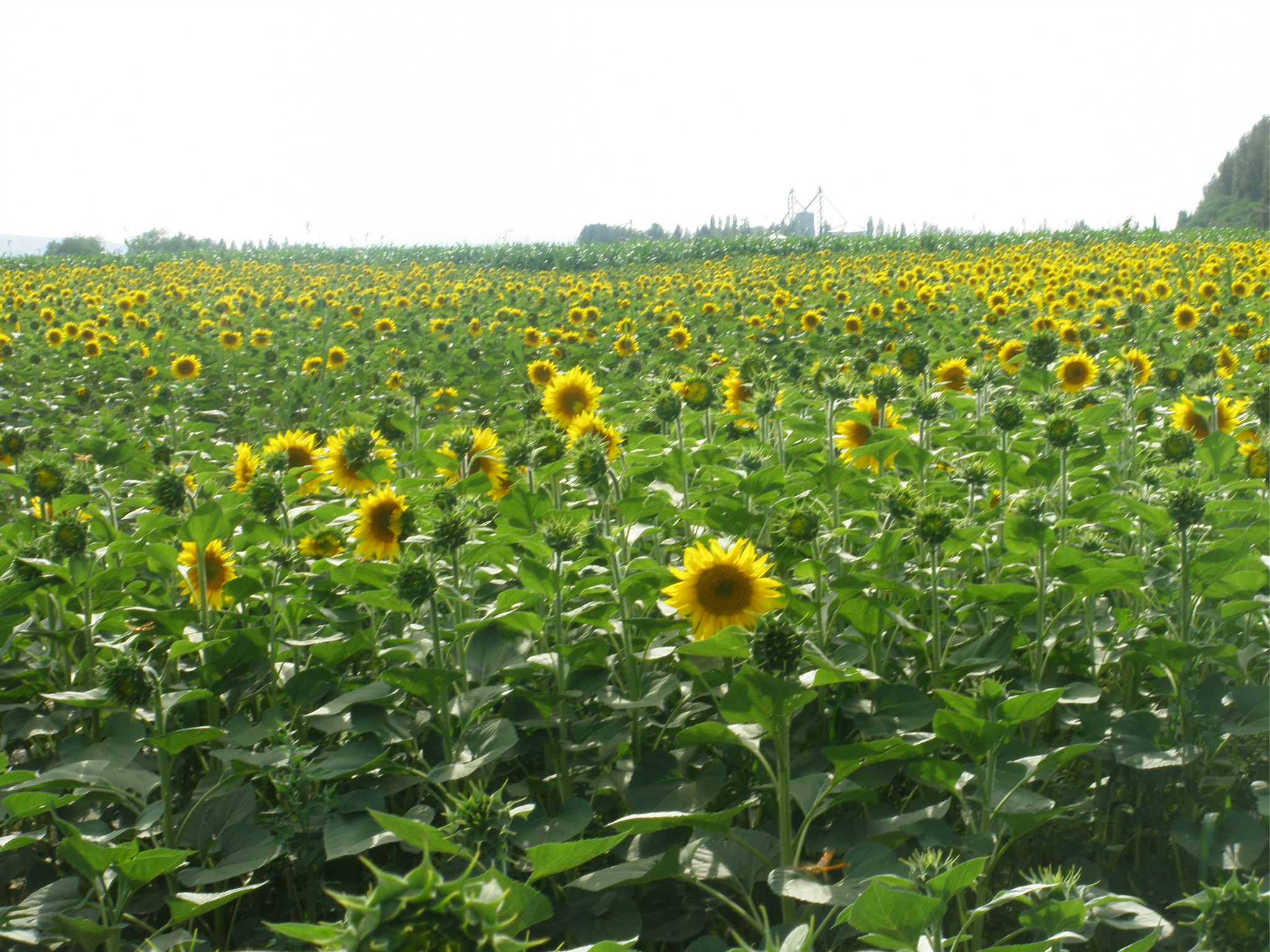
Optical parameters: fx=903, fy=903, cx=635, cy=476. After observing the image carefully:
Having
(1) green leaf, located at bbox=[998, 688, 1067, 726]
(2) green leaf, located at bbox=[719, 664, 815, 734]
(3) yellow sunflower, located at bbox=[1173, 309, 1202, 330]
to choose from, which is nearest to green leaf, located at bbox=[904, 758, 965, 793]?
(1) green leaf, located at bbox=[998, 688, 1067, 726]

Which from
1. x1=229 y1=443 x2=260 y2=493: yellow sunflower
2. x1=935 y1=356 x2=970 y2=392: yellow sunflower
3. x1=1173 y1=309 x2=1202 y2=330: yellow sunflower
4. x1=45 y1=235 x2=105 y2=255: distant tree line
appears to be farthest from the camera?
x1=45 y1=235 x2=105 y2=255: distant tree line

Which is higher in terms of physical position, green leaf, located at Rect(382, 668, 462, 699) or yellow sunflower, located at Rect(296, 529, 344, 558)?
yellow sunflower, located at Rect(296, 529, 344, 558)

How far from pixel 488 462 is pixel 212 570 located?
995 millimetres

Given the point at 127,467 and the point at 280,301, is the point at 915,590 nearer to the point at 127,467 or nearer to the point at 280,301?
the point at 127,467

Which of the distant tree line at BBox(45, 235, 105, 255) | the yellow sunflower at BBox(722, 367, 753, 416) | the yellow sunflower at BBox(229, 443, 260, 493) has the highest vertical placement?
the distant tree line at BBox(45, 235, 105, 255)

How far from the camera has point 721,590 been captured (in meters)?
1.92

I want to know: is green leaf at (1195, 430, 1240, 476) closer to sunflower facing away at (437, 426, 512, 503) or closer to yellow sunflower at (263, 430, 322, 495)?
sunflower facing away at (437, 426, 512, 503)

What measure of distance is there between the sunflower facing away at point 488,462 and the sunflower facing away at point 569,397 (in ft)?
1.54

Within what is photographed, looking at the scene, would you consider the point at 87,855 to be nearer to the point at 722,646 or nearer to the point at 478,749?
the point at 478,749

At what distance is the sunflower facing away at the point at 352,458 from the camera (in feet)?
9.68

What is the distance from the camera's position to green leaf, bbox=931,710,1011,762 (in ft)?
4.88

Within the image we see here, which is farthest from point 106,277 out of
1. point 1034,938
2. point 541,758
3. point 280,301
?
point 1034,938

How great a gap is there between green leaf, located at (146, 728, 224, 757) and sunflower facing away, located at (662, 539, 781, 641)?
38.8 inches

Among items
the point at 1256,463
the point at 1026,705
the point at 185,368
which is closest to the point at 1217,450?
the point at 1256,463
